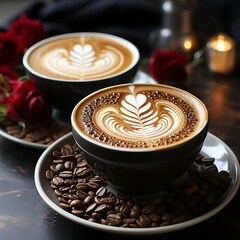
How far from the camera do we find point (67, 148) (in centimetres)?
84

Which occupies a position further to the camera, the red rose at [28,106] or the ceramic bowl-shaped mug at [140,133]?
the red rose at [28,106]

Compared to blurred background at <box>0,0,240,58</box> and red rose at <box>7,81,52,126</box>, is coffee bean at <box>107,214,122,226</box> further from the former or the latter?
blurred background at <box>0,0,240,58</box>

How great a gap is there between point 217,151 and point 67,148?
226mm

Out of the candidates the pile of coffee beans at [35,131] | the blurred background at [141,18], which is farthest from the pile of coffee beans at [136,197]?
the blurred background at [141,18]

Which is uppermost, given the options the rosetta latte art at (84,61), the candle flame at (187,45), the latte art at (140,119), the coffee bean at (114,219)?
the latte art at (140,119)

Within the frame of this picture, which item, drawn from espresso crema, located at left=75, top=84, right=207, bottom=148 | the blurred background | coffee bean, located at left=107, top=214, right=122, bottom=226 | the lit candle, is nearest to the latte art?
espresso crema, located at left=75, top=84, right=207, bottom=148

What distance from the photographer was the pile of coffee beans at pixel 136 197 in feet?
2.30

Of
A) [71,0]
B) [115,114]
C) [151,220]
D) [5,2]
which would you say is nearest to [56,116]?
[115,114]

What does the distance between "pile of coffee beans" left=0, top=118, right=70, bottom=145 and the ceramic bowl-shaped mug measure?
6.0 inches

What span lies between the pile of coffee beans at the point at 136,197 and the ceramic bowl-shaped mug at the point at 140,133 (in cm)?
2

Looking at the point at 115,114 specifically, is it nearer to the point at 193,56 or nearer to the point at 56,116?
the point at 56,116

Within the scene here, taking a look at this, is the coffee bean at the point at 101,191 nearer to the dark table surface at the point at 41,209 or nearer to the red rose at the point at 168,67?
the dark table surface at the point at 41,209

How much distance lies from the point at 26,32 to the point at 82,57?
0.74 ft

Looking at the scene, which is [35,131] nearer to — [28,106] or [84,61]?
[28,106]
